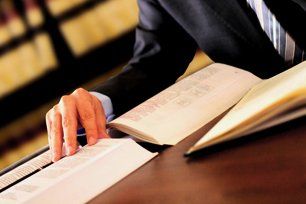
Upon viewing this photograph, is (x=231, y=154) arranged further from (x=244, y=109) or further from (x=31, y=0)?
(x=31, y=0)

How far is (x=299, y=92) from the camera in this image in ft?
1.63

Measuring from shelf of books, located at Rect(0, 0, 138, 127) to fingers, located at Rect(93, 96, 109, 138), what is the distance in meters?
1.07

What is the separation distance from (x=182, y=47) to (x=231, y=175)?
84 cm

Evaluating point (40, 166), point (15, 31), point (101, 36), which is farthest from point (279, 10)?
point (15, 31)

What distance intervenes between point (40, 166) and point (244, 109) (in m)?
0.39

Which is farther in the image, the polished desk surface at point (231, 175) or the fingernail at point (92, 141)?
the fingernail at point (92, 141)

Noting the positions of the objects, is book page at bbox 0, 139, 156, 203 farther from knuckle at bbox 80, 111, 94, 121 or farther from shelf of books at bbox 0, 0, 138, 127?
shelf of books at bbox 0, 0, 138, 127

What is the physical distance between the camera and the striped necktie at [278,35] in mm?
972

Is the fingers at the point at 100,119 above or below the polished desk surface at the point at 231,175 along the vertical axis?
above

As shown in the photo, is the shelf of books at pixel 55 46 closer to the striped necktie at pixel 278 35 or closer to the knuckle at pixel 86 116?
the striped necktie at pixel 278 35

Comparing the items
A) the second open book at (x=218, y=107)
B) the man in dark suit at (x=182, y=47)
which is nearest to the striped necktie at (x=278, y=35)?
the man in dark suit at (x=182, y=47)

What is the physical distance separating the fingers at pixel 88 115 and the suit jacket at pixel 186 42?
0.38 feet

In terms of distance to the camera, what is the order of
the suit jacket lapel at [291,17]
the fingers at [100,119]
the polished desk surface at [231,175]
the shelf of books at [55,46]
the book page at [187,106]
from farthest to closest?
the shelf of books at [55,46] < the suit jacket lapel at [291,17] < the fingers at [100,119] < the book page at [187,106] < the polished desk surface at [231,175]

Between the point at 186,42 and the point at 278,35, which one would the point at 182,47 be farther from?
the point at 278,35
